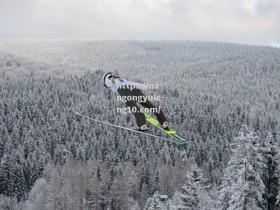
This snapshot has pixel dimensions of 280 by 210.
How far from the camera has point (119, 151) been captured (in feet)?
369

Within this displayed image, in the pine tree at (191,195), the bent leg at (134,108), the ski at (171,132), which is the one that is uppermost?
the bent leg at (134,108)

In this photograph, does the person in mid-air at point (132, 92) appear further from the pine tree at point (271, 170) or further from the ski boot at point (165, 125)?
the pine tree at point (271, 170)

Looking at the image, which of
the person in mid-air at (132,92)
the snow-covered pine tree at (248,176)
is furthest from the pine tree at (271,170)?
the person in mid-air at (132,92)

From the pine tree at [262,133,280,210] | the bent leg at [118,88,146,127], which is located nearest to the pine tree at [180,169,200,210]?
the pine tree at [262,133,280,210]

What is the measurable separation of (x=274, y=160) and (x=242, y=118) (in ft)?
391

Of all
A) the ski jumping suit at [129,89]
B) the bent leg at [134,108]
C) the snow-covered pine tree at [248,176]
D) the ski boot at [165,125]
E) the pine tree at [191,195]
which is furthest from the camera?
the pine tree at [191,195]

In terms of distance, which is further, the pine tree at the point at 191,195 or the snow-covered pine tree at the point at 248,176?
the pine tree at the point at 191,195

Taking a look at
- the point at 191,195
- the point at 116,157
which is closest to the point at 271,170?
the point at 191,195

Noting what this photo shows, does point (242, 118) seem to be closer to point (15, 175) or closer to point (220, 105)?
point (220, 105)

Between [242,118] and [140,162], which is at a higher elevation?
[242,118]

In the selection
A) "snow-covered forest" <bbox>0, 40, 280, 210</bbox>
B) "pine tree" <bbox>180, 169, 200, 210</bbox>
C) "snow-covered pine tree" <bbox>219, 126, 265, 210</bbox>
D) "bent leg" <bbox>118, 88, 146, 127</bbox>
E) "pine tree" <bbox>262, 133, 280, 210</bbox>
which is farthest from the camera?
"pine tree" <bbox>180, 169, 200, 210</bbox>

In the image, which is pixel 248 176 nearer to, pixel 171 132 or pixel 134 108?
pixel 171 132

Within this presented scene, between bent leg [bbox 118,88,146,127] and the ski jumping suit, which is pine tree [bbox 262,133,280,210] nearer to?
bent leg [bbox 118,88,146,127]

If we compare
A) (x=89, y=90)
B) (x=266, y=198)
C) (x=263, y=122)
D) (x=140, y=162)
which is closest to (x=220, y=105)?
(x=263, y=122)
